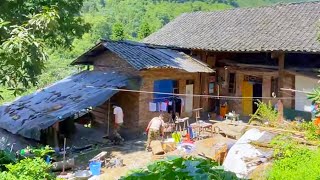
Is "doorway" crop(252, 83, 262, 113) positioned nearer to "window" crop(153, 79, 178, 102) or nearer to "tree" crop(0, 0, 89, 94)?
"window" crop(153, 79, 178, 102)

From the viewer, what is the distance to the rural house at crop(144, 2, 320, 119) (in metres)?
16.6

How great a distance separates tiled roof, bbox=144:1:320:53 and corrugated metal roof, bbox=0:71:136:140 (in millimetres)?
5317

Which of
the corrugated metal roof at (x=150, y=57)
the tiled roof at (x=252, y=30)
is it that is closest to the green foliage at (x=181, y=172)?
the corrugated metal roof at (x=150, y=57)

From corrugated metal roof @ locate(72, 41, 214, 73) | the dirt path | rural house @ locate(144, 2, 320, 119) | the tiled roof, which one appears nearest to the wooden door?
rural house @ locate(144, 2, 320, 119)

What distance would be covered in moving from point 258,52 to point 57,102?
348 inches

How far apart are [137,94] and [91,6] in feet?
291

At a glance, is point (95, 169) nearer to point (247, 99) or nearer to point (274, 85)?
point (274, 85)

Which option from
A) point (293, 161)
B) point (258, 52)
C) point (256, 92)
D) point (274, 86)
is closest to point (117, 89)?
point (258, 52)

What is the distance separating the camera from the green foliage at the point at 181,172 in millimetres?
3547

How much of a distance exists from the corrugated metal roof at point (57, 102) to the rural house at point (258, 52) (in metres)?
5.16

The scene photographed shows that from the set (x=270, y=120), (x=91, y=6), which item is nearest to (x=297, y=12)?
(x=270, y=120)

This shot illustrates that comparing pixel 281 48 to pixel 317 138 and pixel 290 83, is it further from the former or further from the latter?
pixel 317 138

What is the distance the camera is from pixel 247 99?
19375 mm

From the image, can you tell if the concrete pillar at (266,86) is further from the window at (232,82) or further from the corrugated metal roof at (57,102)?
the corrugated metal roof at (57,102)
